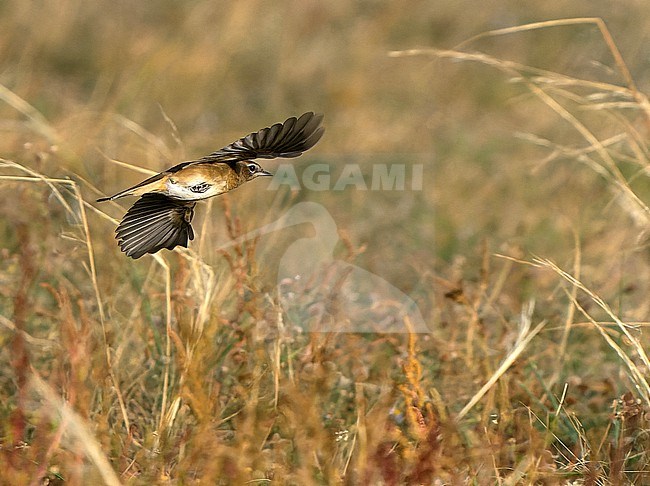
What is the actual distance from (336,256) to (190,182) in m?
2.29

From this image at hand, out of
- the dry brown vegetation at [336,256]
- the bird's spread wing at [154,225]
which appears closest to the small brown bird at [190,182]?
the bird's spread wing at [154,225]

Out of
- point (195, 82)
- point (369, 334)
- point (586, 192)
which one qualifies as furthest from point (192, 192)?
point (195, 82)

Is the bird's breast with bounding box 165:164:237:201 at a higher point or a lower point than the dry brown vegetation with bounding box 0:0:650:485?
higher

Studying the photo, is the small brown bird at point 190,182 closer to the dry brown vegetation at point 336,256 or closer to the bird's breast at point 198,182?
the bird's breast at point 198,182

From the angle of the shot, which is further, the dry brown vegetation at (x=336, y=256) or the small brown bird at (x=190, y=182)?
the dry brown vegetation at (x=336, y=256)

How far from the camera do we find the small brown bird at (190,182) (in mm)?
1192

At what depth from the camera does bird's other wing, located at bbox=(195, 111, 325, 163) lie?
126 cm

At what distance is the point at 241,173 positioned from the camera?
4.12 feet

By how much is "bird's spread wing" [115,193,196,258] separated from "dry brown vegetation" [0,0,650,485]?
0.76 ft

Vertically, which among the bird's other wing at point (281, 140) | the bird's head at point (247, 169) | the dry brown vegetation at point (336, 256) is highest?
the bird's other wing at point (281, 140)

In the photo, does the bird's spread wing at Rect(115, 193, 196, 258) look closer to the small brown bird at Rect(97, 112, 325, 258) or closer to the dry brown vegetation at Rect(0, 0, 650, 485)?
the small brown bird at Rect(97, 112, 325, 258)

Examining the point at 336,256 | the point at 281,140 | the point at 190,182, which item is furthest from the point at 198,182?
the point at 336,256

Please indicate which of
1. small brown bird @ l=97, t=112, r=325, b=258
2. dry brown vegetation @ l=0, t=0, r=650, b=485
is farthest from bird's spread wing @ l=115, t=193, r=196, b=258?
dry brown vegetation @ l=0, t=0, r=650, b=485

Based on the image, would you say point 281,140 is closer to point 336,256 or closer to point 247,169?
point 247,169
